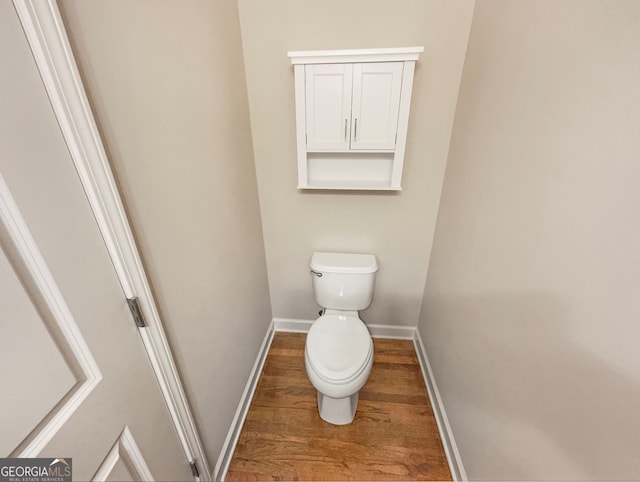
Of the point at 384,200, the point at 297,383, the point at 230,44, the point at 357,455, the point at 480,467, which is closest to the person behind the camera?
the point at 480,467

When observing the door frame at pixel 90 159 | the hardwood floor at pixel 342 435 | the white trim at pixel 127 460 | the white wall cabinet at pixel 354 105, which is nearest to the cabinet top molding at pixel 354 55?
the white wall cabinet at pixel 354 105

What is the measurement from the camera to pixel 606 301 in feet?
Result: 1.71

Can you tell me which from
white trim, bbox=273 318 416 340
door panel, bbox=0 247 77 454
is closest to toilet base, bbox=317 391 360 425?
white trim, bbox=273 318 416 340

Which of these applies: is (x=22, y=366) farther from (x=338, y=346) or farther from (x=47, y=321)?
(x=338, y=346)

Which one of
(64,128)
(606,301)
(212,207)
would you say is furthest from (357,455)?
(64,128)

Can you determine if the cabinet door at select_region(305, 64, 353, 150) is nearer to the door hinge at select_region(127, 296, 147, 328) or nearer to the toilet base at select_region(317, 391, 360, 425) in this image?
the door hinge at select_region(127, 296, 147, 328)

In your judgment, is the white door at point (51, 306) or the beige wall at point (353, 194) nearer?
the white door at point (51, 306)

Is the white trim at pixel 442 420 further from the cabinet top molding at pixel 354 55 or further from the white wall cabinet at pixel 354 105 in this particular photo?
the cabinet top molding at pixel 354 55

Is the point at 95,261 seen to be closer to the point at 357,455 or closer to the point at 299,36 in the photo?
the point at 299,36

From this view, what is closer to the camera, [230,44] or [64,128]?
[64,128]

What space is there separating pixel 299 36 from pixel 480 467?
6.39ft

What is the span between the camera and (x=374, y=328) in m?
1.86

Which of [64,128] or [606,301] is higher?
[64,128]

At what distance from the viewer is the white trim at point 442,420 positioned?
1124mm
